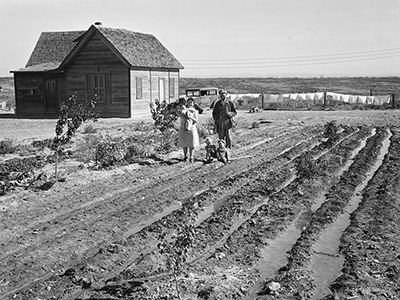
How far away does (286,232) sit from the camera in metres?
8.12

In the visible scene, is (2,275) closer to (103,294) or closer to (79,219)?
(103,294)

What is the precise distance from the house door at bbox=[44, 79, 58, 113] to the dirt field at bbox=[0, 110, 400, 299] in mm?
16426

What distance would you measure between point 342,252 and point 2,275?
13.9 ft

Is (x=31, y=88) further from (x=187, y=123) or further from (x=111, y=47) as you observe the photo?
(x=187, y=123)

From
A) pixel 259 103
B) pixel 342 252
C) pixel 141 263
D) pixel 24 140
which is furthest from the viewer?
pixel 259 103

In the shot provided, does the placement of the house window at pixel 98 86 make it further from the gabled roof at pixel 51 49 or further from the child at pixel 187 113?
the child at pixel 187 113

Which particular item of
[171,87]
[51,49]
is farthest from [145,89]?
[51,49]

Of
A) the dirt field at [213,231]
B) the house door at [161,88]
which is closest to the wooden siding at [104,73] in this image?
the house door at [161,88]

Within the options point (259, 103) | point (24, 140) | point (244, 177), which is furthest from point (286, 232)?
point (259, 103)

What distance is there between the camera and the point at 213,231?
26.1 feet

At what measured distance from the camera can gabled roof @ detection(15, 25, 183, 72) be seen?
27013mm

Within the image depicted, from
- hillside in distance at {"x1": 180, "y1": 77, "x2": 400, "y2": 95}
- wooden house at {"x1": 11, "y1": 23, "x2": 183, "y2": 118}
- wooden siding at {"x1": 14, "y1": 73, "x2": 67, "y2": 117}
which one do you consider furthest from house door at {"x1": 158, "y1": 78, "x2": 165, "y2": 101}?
hillside in distance at {"x1": 180, "y1": 77, "x2": 400, "y2": 95}

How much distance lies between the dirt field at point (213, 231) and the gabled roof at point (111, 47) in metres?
13.9

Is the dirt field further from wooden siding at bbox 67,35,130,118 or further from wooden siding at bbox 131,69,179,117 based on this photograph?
wooden siding at bbox 131,69,179,117
